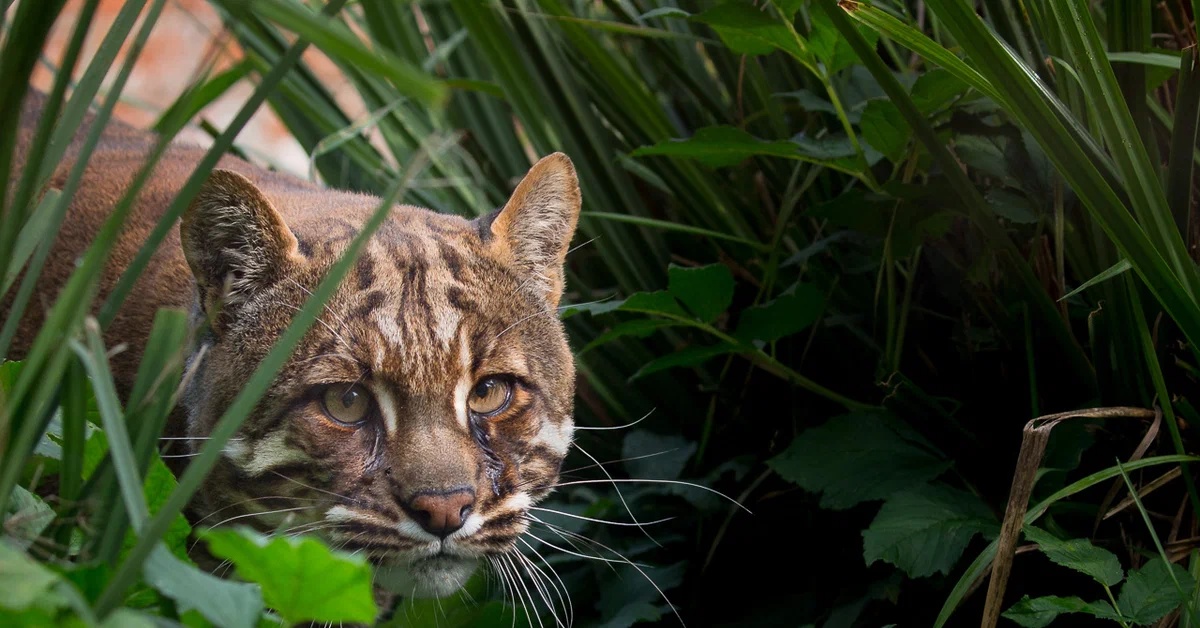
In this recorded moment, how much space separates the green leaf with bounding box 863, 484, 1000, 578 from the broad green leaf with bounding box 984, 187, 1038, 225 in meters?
0.54

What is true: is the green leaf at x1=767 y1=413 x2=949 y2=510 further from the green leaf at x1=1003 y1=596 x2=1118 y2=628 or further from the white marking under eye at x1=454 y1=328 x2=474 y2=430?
the white marking under eye at x1=454 y1=328 x2=474 y2=430

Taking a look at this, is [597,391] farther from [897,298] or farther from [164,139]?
[164,139]

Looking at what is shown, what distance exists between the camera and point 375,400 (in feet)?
6.81

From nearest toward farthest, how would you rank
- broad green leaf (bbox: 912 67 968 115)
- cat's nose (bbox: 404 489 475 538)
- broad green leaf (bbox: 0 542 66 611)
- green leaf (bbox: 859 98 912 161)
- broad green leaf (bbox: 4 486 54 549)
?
broad green leaf (bbox: 0 542 66 611) < broad green leaf (bbox: 4 486 54 549) < cat's nose (bbox: 404 489 475 538) < broad green leaf (bbox: 912 67 968 115) < green leaf (bbox: 859 98 912 161)

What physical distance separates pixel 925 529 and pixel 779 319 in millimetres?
523

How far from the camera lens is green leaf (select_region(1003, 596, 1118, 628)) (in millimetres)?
1788

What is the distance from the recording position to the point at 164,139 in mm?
1209

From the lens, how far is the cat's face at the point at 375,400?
6.50 feet

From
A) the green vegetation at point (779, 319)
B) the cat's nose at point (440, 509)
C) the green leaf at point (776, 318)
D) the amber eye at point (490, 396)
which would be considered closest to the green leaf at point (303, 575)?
the green vegetation at point (779, 319)

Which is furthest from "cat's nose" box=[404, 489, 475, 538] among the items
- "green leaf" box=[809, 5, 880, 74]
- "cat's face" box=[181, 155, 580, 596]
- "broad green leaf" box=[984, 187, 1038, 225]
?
"broad green leaf" box=[984, 187, 1038, 225]

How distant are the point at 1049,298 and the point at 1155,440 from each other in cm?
33

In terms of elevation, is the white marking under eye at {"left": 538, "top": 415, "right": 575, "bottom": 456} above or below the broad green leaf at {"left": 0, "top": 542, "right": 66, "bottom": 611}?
below

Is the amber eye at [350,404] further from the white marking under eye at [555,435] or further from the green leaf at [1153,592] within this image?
the green leaf at [1153,592]

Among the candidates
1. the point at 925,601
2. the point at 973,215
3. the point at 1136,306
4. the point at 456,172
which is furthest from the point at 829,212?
the point at 456,172
